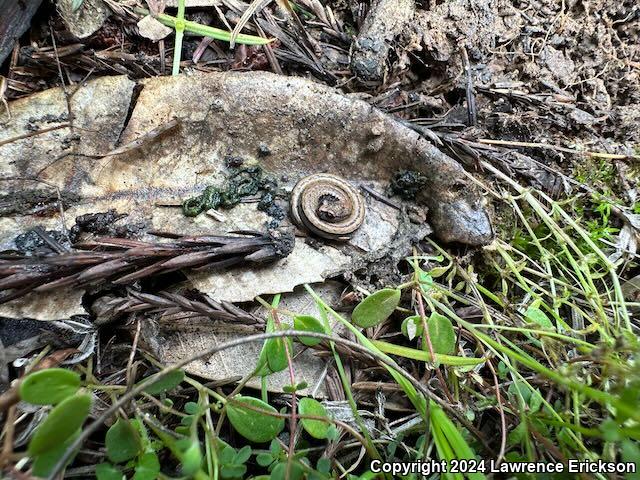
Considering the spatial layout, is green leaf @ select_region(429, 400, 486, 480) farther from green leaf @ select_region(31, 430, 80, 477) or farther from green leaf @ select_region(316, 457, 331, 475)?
green leaf @ select_region(31, 430, 80, 477)

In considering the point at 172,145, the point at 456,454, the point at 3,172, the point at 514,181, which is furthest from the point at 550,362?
the point at 3,172

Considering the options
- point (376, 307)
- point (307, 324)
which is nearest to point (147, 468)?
point (307, 324)

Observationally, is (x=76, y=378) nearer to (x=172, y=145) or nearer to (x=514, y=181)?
(x=172, y=145)

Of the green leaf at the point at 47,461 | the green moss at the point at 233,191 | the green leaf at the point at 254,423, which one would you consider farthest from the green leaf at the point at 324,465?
the green moss at the point at 233,191

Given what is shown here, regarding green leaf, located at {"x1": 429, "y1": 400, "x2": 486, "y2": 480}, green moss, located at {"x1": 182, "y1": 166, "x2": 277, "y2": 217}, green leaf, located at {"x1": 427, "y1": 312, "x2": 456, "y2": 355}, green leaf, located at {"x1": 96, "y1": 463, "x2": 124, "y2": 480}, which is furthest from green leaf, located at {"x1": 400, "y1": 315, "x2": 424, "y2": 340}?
green leaf, located at {"x1": 96, "y1": 463, "x2": 124, "y2": 480}

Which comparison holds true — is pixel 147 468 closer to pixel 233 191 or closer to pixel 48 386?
pixel 48 386
